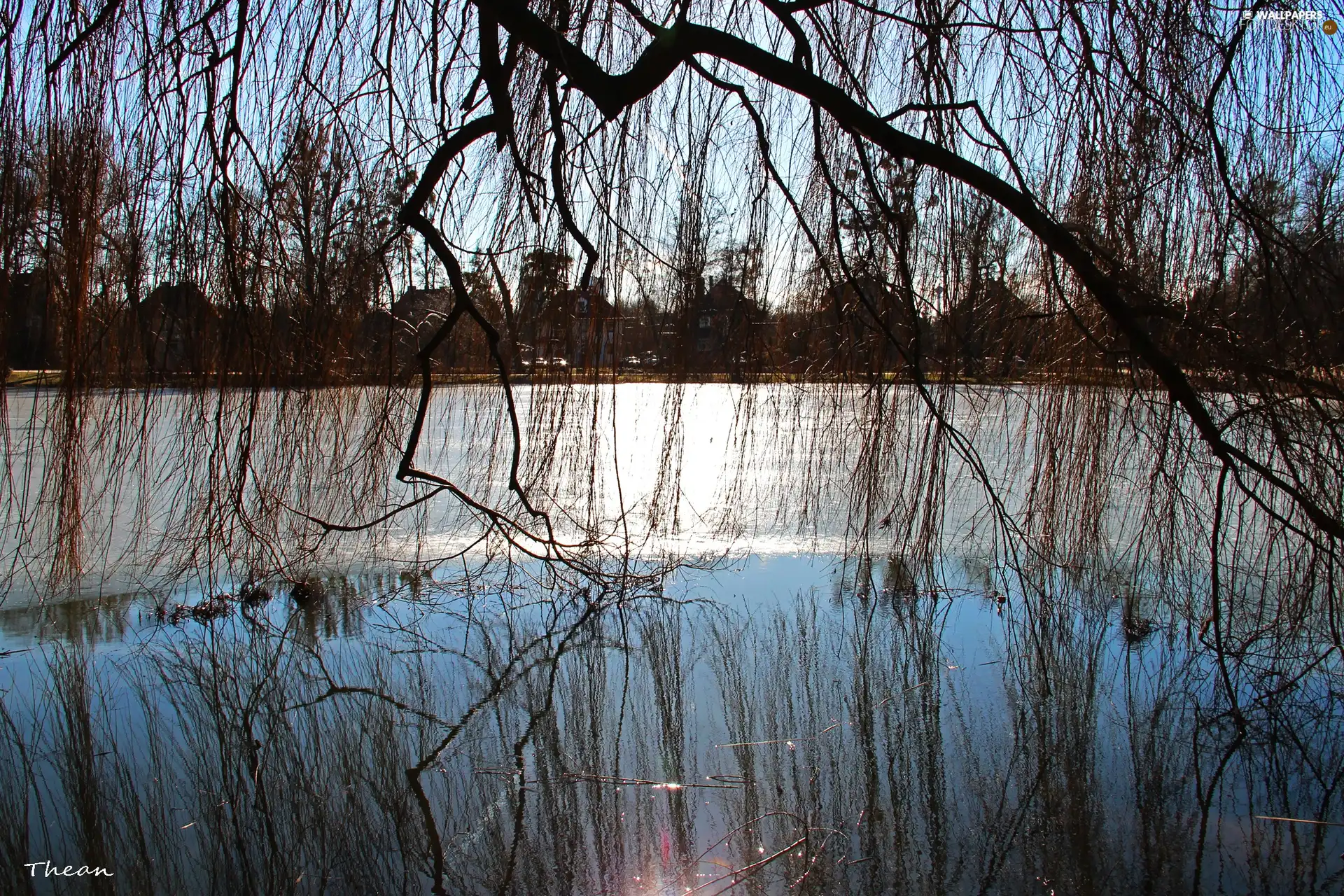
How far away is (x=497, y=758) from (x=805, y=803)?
41 centimetres

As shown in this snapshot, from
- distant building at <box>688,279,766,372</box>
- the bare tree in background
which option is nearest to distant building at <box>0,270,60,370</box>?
the bare tree in background

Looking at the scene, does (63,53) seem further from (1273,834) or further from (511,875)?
(1273,834)

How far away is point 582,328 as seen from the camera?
1.65 metres

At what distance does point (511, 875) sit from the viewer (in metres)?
0.99

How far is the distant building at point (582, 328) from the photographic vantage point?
5.32 ft

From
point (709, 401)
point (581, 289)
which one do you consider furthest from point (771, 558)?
point (581, 289)

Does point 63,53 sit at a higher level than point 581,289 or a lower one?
higher
